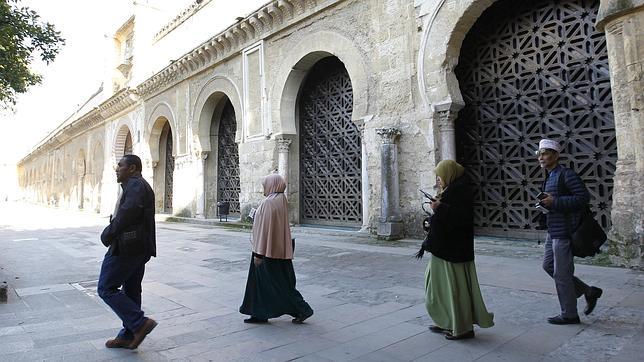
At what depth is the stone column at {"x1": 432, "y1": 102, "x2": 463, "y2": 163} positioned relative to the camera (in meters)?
7.82

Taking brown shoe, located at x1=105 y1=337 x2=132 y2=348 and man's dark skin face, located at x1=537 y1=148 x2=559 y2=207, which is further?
man's dark skin face, located at x1=537 y1=148 x2=559 y2=207

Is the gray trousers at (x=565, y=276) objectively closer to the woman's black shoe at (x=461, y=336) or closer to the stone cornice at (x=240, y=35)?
the woman's black shoe at (x=461, y=336)

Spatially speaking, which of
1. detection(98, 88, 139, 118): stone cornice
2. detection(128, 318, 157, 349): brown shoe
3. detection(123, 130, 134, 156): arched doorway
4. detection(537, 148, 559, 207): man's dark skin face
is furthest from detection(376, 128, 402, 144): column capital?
detection(123, 130, 134, 156): arched doorway

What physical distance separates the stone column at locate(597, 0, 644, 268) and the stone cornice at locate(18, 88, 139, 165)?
2022cm

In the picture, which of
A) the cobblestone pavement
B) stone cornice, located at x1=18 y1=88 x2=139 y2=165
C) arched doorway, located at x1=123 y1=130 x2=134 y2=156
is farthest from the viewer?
arched doorway, located at x1=123 y1=130 x2=134 y2=156

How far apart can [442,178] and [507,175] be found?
18.3 ft

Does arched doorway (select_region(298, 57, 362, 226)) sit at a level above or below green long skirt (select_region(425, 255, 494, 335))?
above

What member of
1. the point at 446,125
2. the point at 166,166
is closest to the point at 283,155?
the point at 446,125

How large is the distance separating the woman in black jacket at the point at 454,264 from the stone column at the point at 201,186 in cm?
1380

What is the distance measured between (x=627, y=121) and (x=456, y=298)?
418cm

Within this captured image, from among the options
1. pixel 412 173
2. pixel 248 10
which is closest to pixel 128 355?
pixel 412 173

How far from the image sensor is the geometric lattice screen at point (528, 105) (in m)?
6.86

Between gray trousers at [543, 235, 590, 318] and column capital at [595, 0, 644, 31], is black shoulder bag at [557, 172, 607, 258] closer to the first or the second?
gray trousers at [543, 235, 590, 318]

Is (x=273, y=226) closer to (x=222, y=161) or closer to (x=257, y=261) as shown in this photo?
(x=257, y=261)
